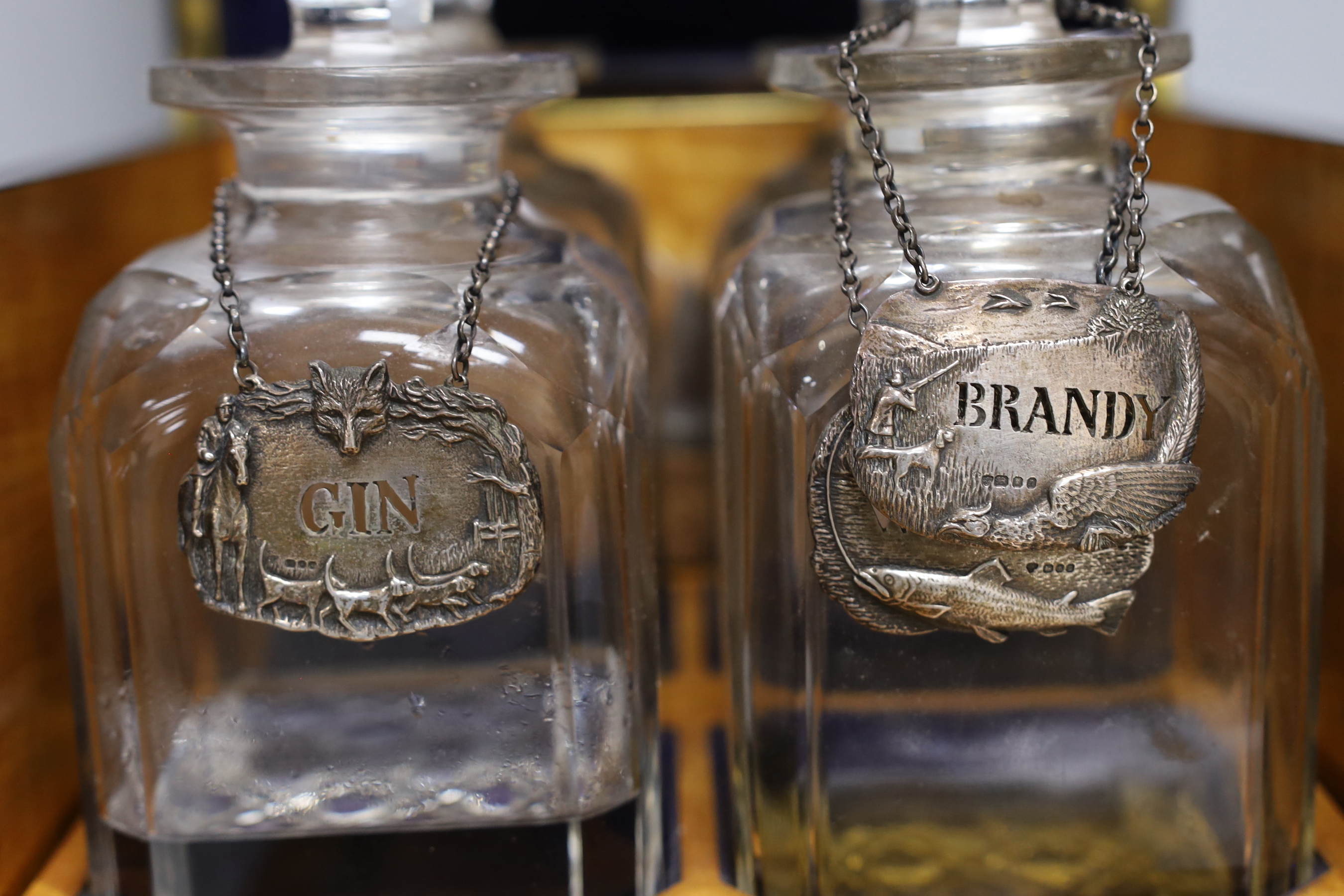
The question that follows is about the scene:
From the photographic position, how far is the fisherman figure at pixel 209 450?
17.0 inches

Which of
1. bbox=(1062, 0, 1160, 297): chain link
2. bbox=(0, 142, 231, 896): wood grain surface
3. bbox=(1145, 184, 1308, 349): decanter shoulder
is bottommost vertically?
bbox=(0, 142, 231, 896): wood grain surface

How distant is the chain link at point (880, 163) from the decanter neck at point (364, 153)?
135 mm

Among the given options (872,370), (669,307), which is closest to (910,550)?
(872,370)

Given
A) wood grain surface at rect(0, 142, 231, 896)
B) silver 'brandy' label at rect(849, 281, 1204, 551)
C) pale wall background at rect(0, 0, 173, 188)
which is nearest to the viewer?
silver 'brandy' label at rect(849, 281, 1204, 551)

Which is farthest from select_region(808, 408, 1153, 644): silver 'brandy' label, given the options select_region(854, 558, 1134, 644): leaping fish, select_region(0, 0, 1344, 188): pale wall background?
select_region(0, 0, 1344, 188): pale wall background

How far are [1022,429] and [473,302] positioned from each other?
0.61 ft

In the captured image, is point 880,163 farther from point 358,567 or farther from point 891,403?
point 358,567

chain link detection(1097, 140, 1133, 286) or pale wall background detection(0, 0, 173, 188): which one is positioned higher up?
pale wall background detection(0, 0, 173, 188)

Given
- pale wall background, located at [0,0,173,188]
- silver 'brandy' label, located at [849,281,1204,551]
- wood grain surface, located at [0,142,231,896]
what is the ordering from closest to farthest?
1. silver 'brandy' label, located at [849,281,1204,551]
2. wood grain surface, located at [0,142,231,896]
3. pale wall background, located at [0,0,173,188]

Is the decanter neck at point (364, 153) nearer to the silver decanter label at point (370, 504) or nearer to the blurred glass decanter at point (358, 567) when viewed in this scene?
the blurred glass decanter at point (358, 567)

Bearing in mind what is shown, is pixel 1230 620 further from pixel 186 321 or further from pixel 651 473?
pixel 186 321

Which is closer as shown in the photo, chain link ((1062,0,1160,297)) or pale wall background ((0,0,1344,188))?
chain link ((1062,0,1160,297))

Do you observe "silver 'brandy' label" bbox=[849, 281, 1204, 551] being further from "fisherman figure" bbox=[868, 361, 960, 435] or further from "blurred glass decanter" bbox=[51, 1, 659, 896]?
"blurred glass decanter" bbox=[51, 1, 659, 896]

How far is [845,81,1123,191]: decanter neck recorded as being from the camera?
485 mm
